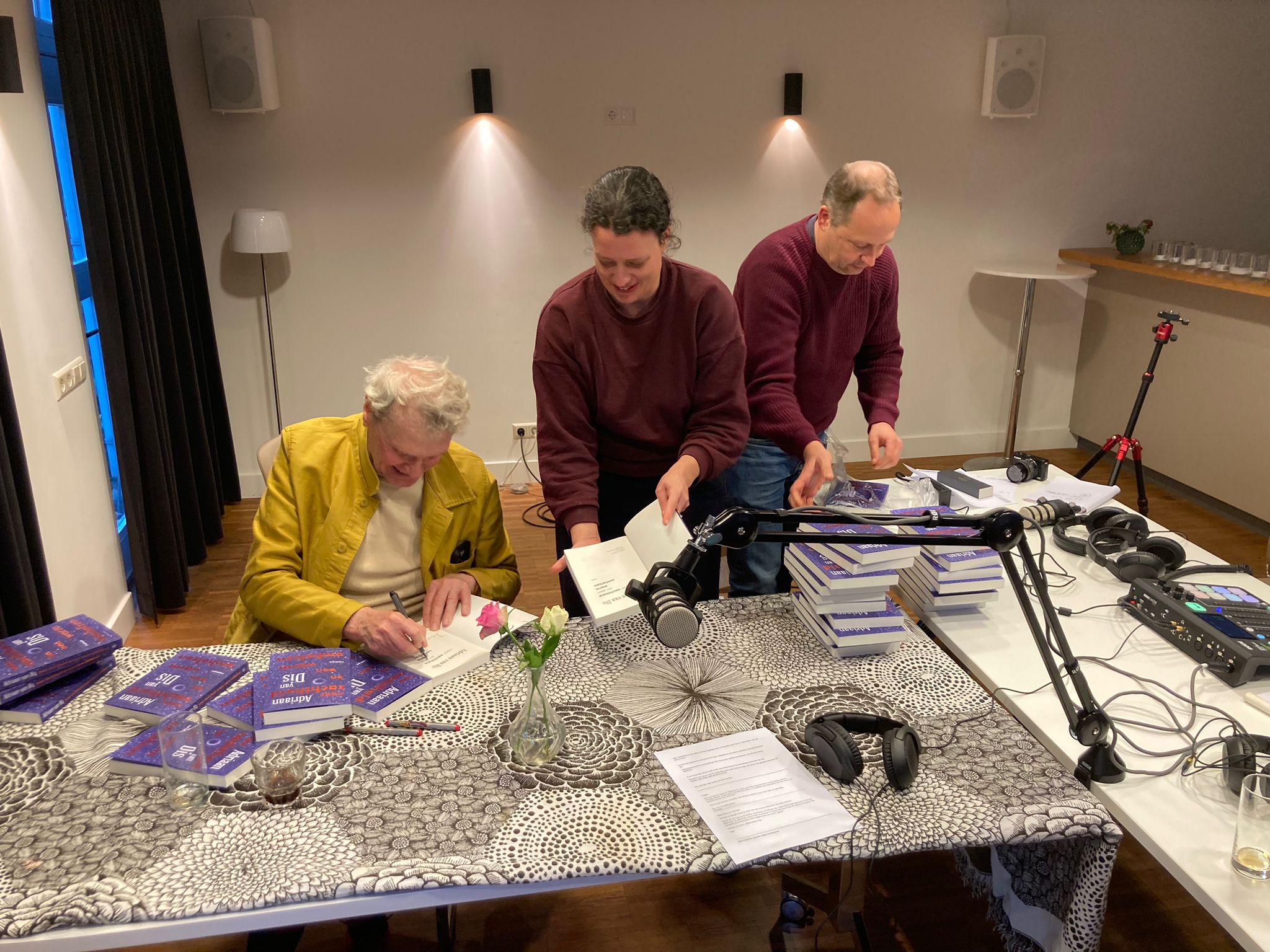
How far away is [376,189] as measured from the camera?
180 inches

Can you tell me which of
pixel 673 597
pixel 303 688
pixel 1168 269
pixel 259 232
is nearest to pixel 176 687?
pixel 303 688

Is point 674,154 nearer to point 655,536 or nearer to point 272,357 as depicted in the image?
point 272,357

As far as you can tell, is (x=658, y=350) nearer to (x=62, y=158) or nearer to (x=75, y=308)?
(x=75, y=308)

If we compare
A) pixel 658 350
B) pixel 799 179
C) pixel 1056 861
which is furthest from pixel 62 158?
pixel 1056 861

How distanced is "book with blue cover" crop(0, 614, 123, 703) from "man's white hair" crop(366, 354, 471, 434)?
0.67 meters

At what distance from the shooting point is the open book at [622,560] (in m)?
1.79

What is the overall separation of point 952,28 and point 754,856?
469 centimetres

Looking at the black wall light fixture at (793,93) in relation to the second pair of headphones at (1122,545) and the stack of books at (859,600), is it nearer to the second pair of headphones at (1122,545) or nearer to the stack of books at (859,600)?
the second pair of headphones at (1122,545)

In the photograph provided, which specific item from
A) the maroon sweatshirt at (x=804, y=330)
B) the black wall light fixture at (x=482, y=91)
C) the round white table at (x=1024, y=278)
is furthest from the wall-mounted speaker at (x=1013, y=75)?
the maroon sweatshirt at (x=804, y=330)

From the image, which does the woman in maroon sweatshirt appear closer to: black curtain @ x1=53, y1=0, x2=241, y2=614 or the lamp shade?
black curtain @ x1=53, y1=0, x2=241, y2=614

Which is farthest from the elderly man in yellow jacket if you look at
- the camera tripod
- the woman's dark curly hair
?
the camera tripod

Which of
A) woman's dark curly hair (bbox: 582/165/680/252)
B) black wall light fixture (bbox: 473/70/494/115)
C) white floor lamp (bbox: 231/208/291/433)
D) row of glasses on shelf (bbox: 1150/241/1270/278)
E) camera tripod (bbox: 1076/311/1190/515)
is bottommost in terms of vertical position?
camera tripod (bbox: 1076/311/1190/515)

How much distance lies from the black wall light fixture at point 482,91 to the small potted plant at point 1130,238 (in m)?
3.29

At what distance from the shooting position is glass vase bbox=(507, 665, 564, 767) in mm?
1552
